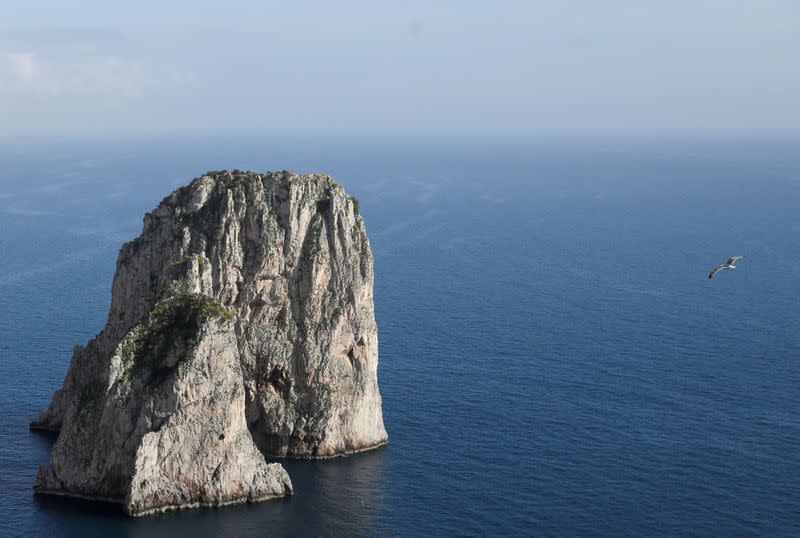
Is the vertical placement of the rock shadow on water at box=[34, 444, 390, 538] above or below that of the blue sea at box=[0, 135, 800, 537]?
below

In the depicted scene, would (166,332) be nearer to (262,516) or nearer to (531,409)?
(262,516)

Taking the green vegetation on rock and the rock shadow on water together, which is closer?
the rock shadow on water

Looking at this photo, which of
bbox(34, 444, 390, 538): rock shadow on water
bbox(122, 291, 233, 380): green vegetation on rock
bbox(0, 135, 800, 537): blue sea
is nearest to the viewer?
bbox(34, 444, 390, 538): rock shadow on water

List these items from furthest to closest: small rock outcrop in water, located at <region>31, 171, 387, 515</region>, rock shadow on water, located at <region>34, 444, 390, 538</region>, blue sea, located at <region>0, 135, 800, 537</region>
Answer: small rock outcrop in water, located at <region>31, 171, 387, 515</region> < blue sea, located at <region>0, 135, 800, 537</region> < rock shadow on water, located at <region>34, 444, 390, 538</region>

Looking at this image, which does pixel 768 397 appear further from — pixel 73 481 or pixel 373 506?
pixel 73 481

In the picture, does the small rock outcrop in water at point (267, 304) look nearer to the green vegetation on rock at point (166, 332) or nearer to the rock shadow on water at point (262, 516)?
the green vegetation on rock at point (166, 332)

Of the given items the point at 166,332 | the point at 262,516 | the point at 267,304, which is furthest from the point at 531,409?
the point at 166,332

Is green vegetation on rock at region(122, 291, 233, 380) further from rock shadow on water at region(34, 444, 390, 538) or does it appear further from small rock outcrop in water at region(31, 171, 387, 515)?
rock shadow on water at region(34, 444, 390, 538)

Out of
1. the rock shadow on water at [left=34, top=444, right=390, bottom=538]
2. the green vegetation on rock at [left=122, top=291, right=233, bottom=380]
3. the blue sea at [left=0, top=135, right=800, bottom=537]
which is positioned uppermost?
the green vegetation on rock at [left=122, top=291, right=233, bottom=380]

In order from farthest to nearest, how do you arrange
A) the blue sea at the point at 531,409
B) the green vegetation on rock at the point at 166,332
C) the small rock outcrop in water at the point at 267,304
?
the small rock outcrop in water at the point at 267,304, the green vegetation on rock at the point at 166,332, the blue sea at the point at 531,409

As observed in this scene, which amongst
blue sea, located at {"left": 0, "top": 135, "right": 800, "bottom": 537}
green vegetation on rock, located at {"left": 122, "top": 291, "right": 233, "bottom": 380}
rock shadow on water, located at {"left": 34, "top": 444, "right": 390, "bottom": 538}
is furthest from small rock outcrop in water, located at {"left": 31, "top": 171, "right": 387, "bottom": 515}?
blue sea, located at {"left": 0, "top": 135, "right": 800, "bottom": 537}

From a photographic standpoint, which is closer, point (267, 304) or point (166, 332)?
point (166, 332)

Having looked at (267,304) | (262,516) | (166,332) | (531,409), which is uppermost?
(267,304)

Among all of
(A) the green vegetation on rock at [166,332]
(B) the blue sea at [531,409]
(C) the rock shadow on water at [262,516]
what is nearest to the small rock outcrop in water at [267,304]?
(A) the green vegetation on rock at [166,332]
